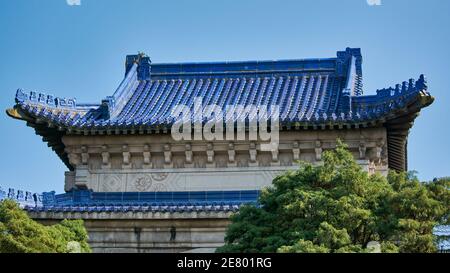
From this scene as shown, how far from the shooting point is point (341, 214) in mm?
18359

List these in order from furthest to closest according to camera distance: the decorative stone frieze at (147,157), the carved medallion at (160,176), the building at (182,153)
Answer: the carved medallion at (160,176) → the decorative stone frieze at (147,157) → the building at (182,153)

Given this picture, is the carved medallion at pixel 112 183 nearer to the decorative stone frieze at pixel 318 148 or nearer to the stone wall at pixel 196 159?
the stone wall at pixel 196 159

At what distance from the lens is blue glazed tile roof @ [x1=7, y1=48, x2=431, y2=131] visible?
27.1 metres

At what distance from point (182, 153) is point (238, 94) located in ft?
13.2

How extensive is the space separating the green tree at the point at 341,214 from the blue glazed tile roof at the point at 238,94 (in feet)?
21.8

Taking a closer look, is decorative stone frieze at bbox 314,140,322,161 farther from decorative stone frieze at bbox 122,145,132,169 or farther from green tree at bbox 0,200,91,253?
green tree at bbox 0,200,91,253

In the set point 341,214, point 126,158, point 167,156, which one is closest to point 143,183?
point 126,158

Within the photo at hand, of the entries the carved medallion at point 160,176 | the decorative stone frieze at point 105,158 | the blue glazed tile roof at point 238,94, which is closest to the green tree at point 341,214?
the blue glazed tile roof at point 238,94

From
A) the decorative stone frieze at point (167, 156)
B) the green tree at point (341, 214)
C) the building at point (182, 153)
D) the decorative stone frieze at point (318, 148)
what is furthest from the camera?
the decorative stone frieze at point (167, 156)

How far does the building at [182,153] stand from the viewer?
25.0 meters

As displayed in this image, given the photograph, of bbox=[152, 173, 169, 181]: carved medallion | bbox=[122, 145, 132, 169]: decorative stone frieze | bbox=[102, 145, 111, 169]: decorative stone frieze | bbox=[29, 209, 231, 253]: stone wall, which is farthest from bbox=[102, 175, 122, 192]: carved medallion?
bbox=[29, 209, 231, 253]: stone wall

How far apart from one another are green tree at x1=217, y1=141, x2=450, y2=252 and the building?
5.19 m

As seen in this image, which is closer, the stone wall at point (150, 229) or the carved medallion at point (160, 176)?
the stone wall at point (150, 229)
